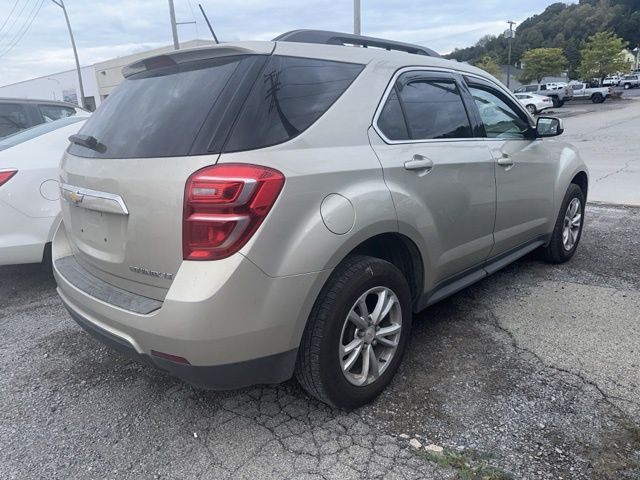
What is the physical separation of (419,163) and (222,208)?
3.94 ft

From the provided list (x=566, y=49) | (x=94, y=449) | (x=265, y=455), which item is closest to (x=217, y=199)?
(x=265, y=455)

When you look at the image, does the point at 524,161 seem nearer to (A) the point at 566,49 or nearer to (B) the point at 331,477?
(B) the point at 331,477

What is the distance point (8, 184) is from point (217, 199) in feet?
9.11

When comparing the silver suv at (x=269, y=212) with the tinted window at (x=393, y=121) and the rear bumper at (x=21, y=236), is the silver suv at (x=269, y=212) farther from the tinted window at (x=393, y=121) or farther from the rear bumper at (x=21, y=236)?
the rear bumper at (x=21, y=236)

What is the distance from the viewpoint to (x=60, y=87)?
60906 mm

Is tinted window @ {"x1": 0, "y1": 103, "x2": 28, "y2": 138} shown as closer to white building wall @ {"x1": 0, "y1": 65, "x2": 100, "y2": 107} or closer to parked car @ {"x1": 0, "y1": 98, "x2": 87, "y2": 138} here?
parked car @ {"x1": 0, "y1": 98, "x2": 87, "y2": 138}

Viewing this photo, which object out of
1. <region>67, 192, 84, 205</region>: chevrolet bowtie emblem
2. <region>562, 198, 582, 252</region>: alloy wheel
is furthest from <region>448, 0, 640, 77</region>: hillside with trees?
<region>67, 192, 84, 205</region>: chevrolet bowtie emblem

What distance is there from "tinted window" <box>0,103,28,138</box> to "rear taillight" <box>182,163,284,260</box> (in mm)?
5793

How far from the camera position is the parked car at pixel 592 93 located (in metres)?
41.5

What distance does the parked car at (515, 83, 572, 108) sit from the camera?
41097 mm

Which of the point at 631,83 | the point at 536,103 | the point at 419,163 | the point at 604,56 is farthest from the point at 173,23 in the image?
the point at 631,83

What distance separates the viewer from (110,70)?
52062mm

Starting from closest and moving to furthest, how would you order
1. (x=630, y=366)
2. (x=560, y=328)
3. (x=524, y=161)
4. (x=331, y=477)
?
(x=331, y=477) → (x=630, y=366) → (x=560, y=328) → (x=524, y=161)

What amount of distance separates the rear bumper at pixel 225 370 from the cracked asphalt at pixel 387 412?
39 cm
